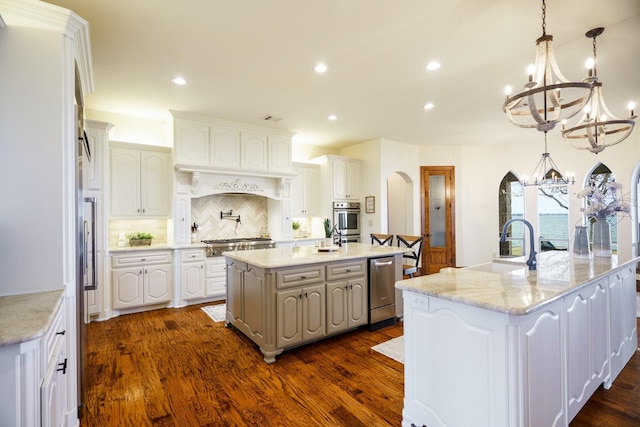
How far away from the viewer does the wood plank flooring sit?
6.73ft

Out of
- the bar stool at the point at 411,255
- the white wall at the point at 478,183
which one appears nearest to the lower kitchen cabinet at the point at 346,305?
the bar stool at the point at 411,255

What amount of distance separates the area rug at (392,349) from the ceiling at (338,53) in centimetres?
288

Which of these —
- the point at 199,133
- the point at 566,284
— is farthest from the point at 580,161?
the point at 199,133

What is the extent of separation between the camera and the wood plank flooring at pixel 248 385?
205 centimetres

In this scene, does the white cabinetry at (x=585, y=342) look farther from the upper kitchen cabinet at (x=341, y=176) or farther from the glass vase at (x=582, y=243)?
the upper kitchen cabinet at (x=341, y=176)

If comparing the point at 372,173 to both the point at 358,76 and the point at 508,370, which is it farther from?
the point at 508,370

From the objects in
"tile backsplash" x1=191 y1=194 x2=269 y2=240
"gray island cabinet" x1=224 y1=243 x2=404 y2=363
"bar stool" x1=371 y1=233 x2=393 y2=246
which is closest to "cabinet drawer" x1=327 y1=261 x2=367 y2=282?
"gray island cabinet" x1=224 y1=243 x2=404 y2=363

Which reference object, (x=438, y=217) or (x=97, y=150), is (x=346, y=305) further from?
(x=438, y=217)

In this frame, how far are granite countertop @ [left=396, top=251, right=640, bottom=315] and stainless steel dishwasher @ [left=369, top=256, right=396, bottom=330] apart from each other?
130 cm

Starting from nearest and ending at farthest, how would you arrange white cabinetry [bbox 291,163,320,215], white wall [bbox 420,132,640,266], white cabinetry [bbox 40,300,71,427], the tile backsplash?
white cabinetry [bbox 40,300,71,427]
the tile backsplash
white cabinetry [bbox 291,163,320,215]
white wall [bbox 420,132,640,266]

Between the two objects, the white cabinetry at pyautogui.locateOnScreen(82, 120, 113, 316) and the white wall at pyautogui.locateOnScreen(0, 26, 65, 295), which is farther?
the white cabinetry at pyautogui.locateOnScreen(82, 120, 113, 316)

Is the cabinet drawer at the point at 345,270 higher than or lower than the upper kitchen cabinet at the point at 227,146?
lower

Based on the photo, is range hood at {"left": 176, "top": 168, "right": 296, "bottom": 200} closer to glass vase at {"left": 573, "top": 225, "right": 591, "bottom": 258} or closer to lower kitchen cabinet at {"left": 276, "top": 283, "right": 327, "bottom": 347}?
lower kitchen cabinet at {"left": 276, "top": 283, "right": 327, "bottom": 347}

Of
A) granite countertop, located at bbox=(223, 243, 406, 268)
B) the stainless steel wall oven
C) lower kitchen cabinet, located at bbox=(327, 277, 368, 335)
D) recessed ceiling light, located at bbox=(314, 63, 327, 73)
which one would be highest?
recessed ceiling light, located at bbox=(314, 63, 327, 73)
